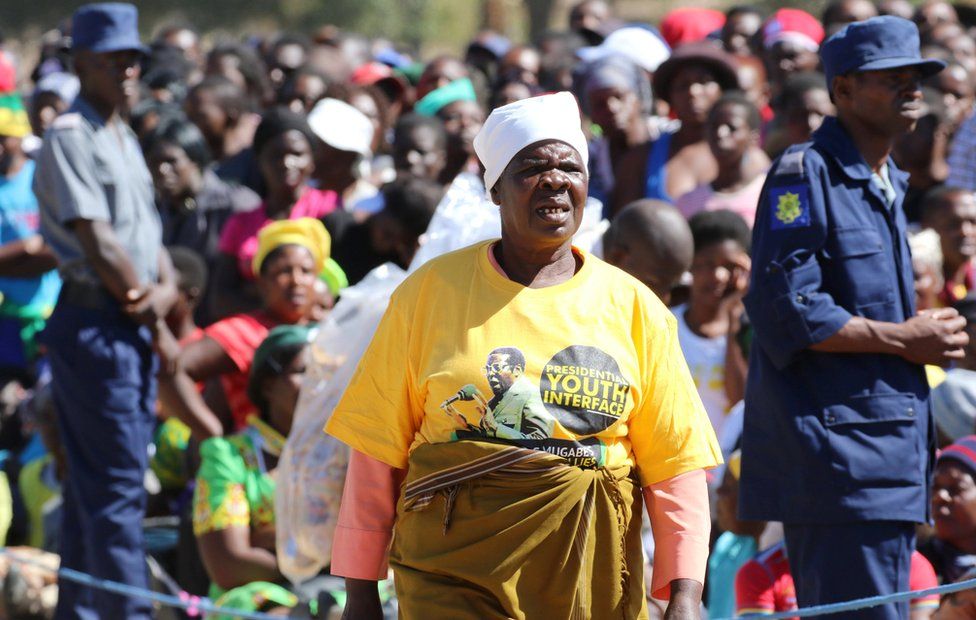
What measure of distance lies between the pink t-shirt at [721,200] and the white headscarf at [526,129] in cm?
362

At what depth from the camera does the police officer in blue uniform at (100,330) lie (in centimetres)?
605

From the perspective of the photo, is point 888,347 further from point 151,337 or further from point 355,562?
point 151,337

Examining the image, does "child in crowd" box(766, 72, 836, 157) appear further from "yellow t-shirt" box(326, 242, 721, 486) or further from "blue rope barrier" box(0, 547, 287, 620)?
"yellow t-shirt" box(326, 242, 721, 486)

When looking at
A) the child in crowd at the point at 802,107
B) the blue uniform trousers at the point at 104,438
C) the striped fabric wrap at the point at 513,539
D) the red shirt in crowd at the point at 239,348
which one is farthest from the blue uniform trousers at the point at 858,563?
the child in crowd at the point at 802,107

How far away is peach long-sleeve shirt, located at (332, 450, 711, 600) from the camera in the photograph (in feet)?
11.6

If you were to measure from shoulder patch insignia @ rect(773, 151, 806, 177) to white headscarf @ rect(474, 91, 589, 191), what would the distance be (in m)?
1.20

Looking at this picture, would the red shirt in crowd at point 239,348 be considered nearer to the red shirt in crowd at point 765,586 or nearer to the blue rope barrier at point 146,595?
the blue rope barrier at point 146,595

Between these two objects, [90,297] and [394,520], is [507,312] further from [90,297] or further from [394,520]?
[90,297]

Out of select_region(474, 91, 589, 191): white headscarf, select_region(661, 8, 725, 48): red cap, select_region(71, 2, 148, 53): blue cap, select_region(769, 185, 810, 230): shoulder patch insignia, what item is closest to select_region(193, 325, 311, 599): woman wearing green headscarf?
select_region(71, 2, 148, 53): blue cap

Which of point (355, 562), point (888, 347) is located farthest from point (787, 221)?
point (355, 562)

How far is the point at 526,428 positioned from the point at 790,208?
1.53m

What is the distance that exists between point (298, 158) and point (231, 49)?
429 centimetres

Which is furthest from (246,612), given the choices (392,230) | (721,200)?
(721,200)

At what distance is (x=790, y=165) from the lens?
467cm
